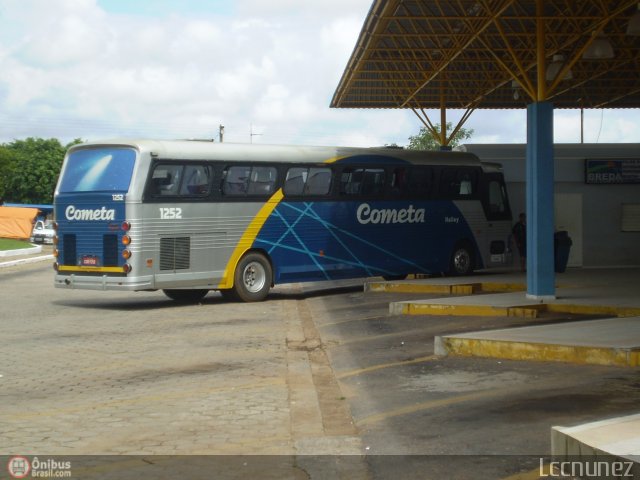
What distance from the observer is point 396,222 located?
77.3 feet

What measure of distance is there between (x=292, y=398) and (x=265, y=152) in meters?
11.7

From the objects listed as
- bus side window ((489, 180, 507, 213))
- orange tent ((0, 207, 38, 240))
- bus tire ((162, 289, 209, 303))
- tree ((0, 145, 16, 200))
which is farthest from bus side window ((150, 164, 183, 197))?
tree ((0, 145, 16, 200))

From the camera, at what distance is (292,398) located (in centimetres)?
953

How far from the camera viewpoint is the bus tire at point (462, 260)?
987 inches

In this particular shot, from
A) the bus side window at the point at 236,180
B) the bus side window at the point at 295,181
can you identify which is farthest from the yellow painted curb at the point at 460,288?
the bus side window at the point at 236,180

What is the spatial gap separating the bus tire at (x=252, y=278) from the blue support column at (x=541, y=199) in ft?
20.2

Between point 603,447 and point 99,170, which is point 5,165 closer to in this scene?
point 99,170

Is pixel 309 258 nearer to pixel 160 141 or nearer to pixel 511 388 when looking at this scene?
pixel 160 141

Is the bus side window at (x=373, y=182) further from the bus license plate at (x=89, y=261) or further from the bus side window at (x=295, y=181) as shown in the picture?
the bus license plate at (x=89, y=261)

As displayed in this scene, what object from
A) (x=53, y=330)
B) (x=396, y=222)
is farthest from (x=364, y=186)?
(x=53, y=330)

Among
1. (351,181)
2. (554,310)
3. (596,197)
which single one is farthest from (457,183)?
(554,310)

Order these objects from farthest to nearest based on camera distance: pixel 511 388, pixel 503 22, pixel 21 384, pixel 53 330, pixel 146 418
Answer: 1. pixel 503 22
2. pixel 53 330
3. pixel 21 384
4. pixel 511 388
5. pixel 146 418

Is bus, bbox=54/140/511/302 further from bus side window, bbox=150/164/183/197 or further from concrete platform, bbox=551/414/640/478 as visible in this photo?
concrete platform, bbox=551/414/640/478

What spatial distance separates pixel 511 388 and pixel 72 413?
14.2 ft
